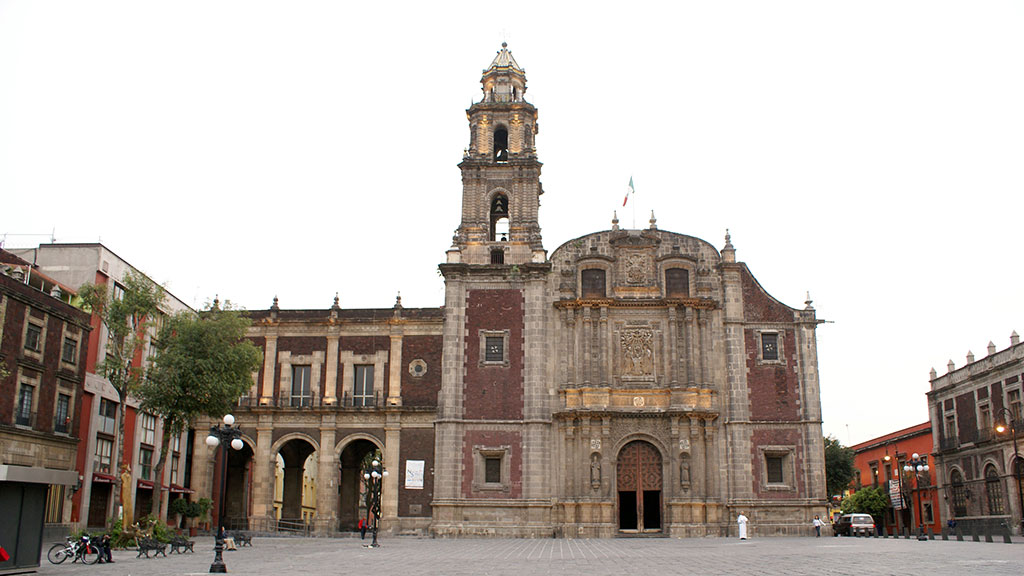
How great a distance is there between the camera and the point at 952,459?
5684cm

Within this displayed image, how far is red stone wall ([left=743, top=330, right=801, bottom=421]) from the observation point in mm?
44375

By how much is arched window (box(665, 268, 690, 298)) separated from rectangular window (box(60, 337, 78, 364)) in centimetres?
2792

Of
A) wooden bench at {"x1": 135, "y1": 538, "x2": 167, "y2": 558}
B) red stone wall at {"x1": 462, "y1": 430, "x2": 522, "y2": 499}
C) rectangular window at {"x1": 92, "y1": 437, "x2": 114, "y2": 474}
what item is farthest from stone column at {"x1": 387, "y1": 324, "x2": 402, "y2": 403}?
wooden bench at {"x1": 135, "y1": 538, "x2": 167, "y2": 558}

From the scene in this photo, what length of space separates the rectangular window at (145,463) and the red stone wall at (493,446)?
16591 millimetres

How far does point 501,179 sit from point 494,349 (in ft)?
30.9

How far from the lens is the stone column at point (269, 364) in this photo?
155 feet

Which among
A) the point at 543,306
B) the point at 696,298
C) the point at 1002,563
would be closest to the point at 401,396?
the point at 543,306

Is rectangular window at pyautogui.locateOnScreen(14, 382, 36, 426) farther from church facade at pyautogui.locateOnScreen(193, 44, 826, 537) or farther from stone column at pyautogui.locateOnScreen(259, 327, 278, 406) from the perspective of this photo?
stone column at pyautogui.locateOnScreen(259, 327, 278, 406)

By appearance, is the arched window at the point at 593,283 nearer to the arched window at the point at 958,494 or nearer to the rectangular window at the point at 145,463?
the rectangular window at the point at 145,463

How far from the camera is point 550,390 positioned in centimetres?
4469

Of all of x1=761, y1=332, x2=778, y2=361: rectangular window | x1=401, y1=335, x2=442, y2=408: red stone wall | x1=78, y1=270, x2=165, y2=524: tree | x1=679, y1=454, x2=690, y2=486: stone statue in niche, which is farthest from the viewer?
x1=401, y1=335, x2=442, y2=408: red stone wall

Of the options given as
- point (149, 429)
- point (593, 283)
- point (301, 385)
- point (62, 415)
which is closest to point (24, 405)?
point (62, 415)

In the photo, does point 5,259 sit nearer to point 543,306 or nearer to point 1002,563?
point 543,306

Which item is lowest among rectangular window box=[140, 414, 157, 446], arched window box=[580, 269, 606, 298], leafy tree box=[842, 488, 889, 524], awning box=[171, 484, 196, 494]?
leafy tree box=[842, 488, 889, 524]
